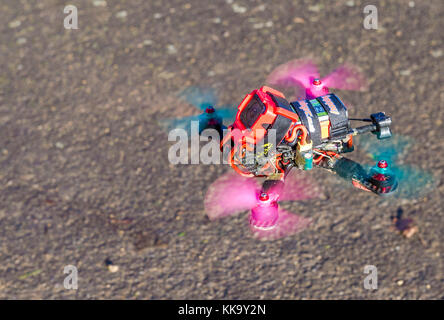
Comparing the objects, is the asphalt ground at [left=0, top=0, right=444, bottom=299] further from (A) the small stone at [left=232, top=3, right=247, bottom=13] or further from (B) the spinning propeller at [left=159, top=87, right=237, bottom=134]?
(B) the spinning propeller at [left=159, top=87, right=237, bottom=134]

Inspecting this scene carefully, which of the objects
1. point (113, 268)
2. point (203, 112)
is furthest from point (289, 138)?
point (113, 268)

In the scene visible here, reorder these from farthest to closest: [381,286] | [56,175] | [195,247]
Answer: [56,175] < [195,247] < [381,286]

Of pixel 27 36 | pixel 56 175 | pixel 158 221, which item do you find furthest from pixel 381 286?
pixel 27 36

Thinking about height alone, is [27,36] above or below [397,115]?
above

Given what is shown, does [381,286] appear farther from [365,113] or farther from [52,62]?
[52,62]

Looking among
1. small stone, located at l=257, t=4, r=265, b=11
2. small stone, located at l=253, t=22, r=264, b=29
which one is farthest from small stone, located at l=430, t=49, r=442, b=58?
small stone, located at l=257, t=4, r=265, b=11

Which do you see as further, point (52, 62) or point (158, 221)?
point (52, 62)
